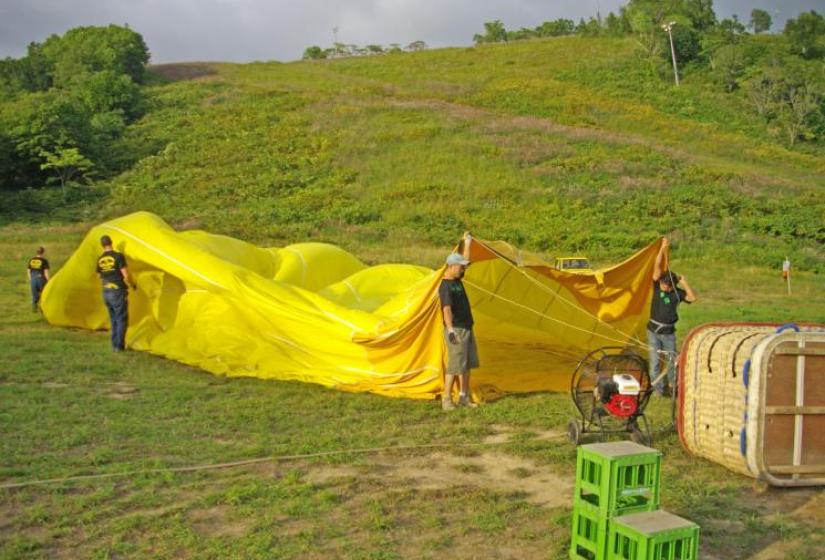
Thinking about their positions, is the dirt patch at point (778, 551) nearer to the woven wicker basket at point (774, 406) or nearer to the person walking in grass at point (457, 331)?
the woven wicker basket at point (774, 406)

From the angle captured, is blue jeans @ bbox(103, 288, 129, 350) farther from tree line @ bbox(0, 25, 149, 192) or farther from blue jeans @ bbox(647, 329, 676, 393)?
tree line @ bbox(0, 25, 149, 192)

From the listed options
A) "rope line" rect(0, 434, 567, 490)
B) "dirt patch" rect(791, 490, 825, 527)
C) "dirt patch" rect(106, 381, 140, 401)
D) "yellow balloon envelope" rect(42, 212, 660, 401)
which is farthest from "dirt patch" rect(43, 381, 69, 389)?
"dirt patch" rect(791, 490, 825, 527)

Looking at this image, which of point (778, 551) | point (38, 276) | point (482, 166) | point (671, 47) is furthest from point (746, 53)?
point (778, 551)

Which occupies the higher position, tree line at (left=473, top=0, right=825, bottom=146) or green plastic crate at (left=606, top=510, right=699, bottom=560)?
tree line at (left=473, top=0, right=825, bottom=146)

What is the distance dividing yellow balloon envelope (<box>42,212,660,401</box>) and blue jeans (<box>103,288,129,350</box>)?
188 millimetres

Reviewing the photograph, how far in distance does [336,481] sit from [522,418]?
101 inches

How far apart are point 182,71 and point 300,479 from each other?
57401mm

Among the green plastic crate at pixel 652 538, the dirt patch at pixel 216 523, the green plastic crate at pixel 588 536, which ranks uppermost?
the green plastic crate at pixel 652 538

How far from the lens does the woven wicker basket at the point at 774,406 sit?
6.06 meters

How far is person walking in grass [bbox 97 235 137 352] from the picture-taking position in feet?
36.1

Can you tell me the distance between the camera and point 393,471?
6.47 m

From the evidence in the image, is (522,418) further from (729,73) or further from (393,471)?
(729,73)

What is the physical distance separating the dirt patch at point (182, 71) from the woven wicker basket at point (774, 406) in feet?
174

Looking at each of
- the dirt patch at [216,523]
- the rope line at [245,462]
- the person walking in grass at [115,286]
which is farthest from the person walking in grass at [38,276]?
the dirt patch at [216,523]
